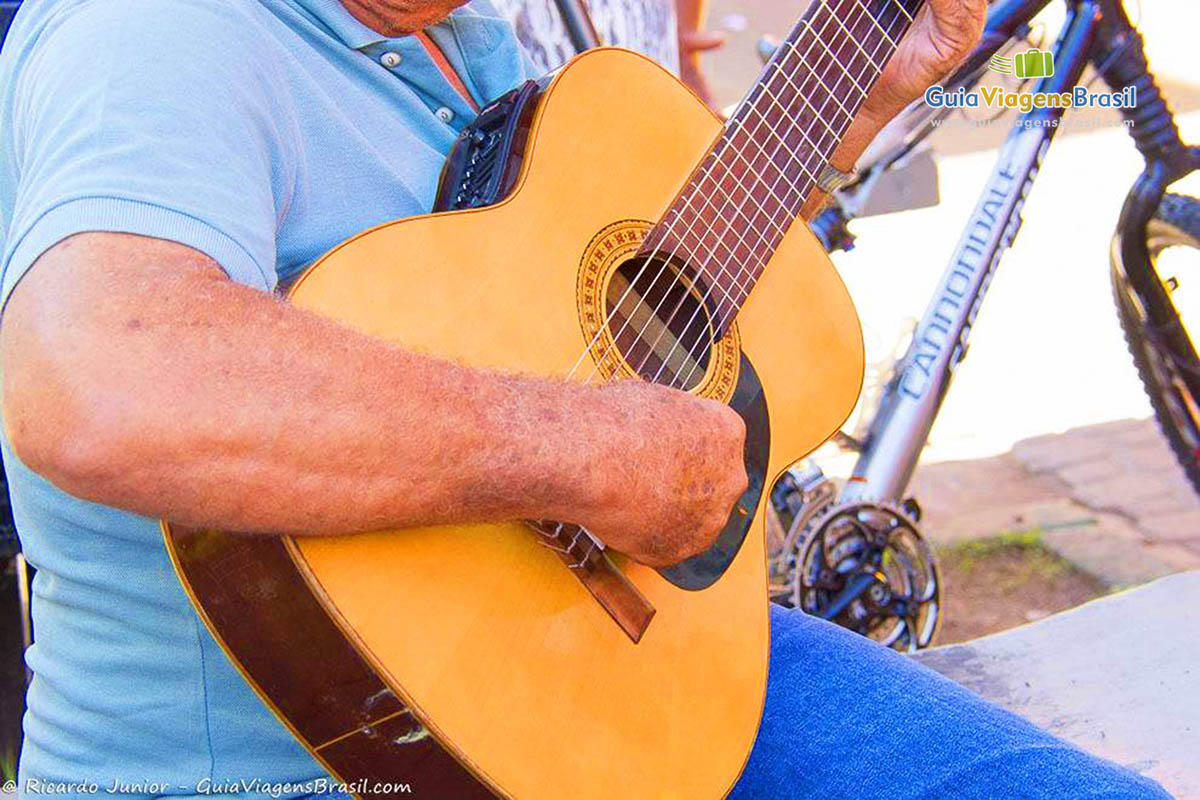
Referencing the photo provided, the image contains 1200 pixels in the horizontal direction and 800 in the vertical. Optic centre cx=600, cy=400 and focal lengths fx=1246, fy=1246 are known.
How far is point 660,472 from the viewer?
117cm

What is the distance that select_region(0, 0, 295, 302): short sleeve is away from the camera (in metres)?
0.94

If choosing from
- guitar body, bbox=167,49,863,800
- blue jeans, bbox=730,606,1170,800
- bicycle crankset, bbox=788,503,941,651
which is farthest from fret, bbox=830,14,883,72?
bicycle crankset, bbox=788,503,941,651

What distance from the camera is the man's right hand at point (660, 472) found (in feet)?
3.71

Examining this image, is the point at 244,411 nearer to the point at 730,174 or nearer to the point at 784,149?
the point at 730,174

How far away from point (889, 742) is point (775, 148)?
72cm

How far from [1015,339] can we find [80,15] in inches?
184

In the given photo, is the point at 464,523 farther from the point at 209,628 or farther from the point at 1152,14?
the point at 1152,14

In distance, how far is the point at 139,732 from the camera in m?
1.13

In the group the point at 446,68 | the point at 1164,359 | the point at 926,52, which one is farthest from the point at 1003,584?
the point at 446,68

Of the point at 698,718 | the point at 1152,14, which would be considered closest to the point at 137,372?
the point at 698,718

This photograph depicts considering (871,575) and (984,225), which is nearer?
(871,575)

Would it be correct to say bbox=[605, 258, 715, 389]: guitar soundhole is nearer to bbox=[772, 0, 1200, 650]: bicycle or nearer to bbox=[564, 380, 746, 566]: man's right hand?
bbox=[564, 380, 746, 566]: man's right hand

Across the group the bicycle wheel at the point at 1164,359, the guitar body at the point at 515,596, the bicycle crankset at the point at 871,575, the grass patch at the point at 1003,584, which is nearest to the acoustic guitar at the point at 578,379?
the guitar body at the point at 515,596

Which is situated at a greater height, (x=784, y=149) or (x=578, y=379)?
(x=784, y=149)
